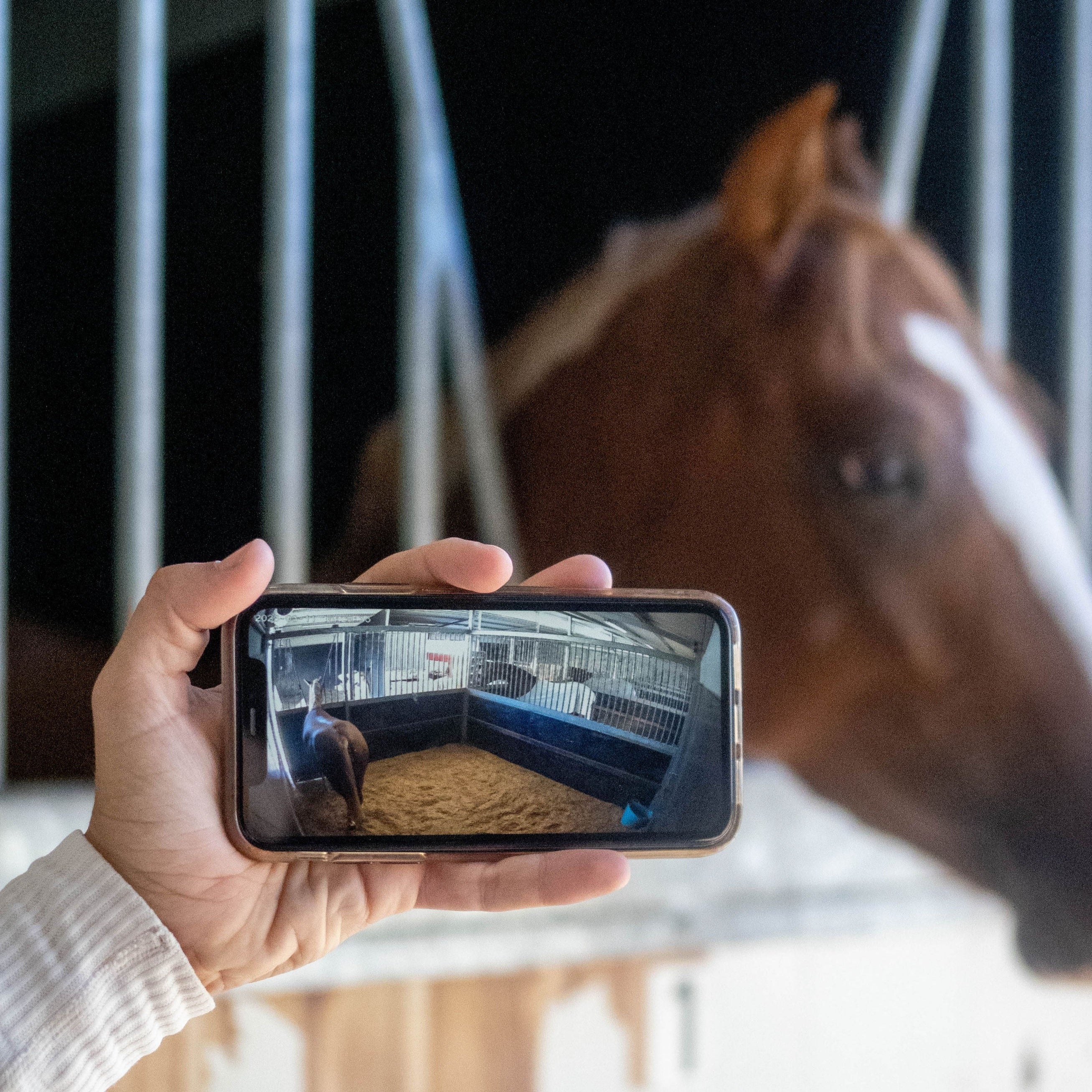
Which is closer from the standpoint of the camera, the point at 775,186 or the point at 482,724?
the point at 482,724

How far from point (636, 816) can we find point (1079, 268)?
24.1 inches

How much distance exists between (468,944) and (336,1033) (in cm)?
10

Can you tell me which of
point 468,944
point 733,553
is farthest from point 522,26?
point 468,944

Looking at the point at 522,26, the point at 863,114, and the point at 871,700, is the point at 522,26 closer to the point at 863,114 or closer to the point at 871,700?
the point at 863,114

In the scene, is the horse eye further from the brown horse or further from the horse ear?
the brown horse

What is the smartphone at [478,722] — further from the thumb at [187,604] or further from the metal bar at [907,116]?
the metal bar at [907,116]

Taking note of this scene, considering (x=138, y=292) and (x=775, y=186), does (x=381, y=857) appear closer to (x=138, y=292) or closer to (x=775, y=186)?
(x=138, y=292)

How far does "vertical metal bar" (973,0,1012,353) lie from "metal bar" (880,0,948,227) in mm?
50

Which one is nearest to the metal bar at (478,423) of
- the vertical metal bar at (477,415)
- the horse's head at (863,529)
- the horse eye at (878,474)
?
the vertical metal bar at (477,415)

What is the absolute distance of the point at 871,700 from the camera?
0.59 metres

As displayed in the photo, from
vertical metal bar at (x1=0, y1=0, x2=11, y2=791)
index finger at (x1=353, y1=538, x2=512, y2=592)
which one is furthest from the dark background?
index finger at (x1=353, y1=538, x2=512, y2=592)

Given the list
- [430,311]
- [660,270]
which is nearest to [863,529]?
[660,270]

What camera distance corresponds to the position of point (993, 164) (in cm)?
64

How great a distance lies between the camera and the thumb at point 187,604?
28 cm
